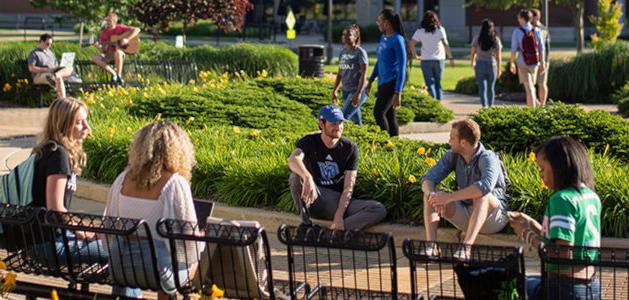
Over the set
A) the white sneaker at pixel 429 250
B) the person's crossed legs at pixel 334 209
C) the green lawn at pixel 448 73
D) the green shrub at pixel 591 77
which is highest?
the white sneaker at pixel 429 250

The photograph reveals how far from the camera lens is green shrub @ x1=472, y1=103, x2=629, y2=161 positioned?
38.6 ft

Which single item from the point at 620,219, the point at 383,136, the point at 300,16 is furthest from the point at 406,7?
the point at 620,219

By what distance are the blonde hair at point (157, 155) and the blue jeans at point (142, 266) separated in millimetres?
381

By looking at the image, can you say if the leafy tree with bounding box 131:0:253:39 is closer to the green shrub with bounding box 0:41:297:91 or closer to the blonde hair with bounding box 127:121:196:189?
the green shrub with bounding box 0:41:297:91

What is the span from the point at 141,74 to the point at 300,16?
137ft

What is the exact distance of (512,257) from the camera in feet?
18.9

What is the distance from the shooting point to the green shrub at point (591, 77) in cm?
2227

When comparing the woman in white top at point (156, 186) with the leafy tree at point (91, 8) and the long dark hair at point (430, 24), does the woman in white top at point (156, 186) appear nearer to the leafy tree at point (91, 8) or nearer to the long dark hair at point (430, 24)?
the long dark hair at point (430, 24)

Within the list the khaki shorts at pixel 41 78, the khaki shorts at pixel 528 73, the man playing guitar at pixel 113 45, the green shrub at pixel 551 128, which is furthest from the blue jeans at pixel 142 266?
the man playing guitar at pixel 113 45

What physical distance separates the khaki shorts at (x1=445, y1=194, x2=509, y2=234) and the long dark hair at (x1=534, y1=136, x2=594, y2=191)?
222 centimetres

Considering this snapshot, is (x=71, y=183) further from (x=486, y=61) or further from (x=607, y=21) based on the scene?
(x=607, y=21)

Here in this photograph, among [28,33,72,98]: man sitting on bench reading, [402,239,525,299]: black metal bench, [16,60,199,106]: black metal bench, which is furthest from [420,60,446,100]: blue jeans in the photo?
[402,239,525,299]: black metal bench

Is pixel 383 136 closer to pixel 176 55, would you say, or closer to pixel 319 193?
pixel 319 193

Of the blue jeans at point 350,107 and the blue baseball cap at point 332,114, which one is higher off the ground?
the blue baseball cap at point 332,114
